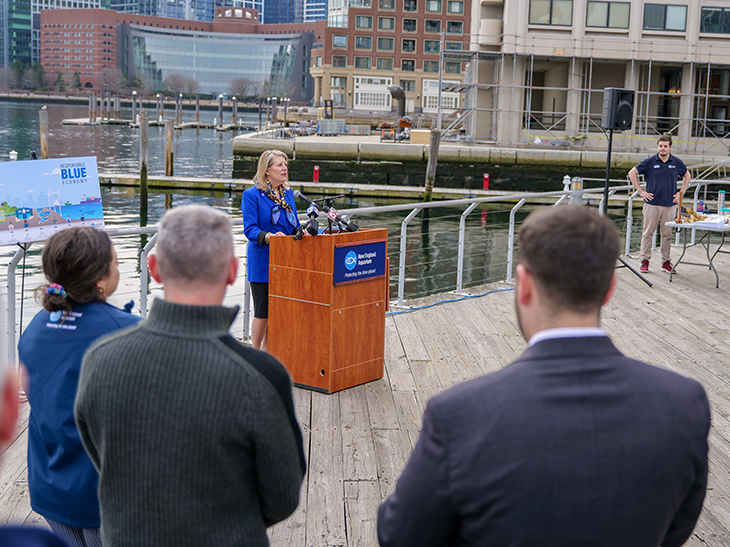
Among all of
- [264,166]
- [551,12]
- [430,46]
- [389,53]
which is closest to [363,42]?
[389,53]

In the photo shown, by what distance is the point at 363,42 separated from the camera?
82.9 metres

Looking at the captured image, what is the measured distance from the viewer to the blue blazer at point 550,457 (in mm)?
1336

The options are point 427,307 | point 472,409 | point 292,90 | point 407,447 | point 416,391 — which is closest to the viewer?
point 472,409

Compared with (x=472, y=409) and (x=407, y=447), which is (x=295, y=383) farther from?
(x=472, y=409)

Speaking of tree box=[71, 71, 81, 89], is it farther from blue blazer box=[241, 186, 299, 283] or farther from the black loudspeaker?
blue blazer box=[241, 186, 299, 283]

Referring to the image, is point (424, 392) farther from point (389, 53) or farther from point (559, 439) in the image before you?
point (389, 53)

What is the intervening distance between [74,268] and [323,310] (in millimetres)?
2601

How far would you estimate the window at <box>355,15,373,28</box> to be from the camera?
268 ft

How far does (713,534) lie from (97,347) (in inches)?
101

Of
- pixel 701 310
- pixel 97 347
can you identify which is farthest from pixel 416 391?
pixel 701 310

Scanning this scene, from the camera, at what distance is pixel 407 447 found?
3951mm

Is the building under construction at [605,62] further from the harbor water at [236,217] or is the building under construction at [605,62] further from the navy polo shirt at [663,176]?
the navy polo shirt at [663,176]

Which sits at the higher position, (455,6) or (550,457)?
(455,6)

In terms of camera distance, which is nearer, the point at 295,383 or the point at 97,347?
the point at 97,347
